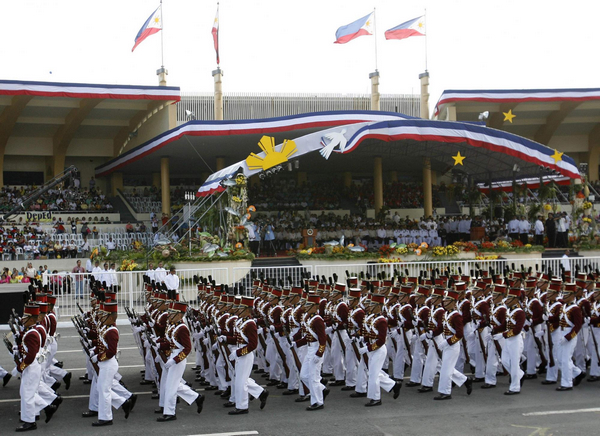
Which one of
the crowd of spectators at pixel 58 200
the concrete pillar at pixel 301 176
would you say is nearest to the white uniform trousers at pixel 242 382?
the crowd of spectators at pixel 58 200

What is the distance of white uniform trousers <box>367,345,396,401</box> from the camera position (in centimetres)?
960

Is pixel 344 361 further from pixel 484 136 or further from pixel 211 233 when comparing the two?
pixel 484 136

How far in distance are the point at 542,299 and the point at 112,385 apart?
6981 millimetres

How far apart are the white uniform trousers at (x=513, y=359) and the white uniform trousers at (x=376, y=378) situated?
1.84 metres

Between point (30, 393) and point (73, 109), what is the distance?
26.5 m

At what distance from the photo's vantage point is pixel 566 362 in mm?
10227

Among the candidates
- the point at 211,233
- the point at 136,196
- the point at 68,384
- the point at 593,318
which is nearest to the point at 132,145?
the point at 136,196

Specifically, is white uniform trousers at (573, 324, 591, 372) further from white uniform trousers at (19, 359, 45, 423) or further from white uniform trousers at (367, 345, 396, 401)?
white uniform trousers at (19, 359, 45, 423)

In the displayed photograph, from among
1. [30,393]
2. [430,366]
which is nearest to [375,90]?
[430,366]

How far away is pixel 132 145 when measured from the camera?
36.6m

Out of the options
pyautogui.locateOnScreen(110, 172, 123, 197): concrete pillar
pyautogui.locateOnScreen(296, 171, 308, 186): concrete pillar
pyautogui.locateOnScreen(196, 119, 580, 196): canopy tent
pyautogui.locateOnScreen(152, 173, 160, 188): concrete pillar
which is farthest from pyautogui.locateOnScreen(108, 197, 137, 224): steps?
pyautogui.locateOnScreen(196, 119, 580, 196): canopy tent

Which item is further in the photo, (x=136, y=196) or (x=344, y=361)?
(x=136, y=196)

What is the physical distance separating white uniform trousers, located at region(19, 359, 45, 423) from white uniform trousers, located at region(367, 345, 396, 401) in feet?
14.6

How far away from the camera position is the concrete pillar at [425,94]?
3400 centimetres
